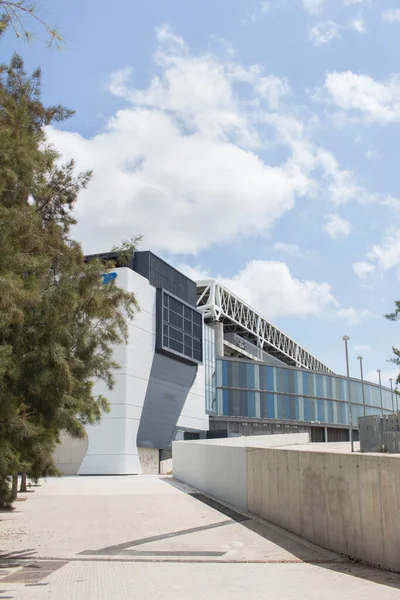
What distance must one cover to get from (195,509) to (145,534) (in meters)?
4.54

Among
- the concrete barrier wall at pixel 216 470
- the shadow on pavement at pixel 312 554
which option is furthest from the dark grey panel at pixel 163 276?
the shadow on pavement at pixel 312 554

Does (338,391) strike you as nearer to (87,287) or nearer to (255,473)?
(255,473)

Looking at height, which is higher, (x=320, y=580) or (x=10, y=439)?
(x=10, y=439)

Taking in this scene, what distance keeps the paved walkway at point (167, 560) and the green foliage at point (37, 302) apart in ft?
6.65

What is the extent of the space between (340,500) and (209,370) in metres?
53.1

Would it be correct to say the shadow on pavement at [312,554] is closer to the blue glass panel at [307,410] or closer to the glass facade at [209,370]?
the glass facade at [209,370]

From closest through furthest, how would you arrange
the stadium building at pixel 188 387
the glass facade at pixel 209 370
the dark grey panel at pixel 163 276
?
the stadium building at pixel 188 387 → the dark grey panel at pixel 163 276 → the glass facade at pixel 209 370

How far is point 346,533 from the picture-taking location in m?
9.59

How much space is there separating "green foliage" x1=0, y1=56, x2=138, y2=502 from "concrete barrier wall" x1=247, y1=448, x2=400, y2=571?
14.3 ft

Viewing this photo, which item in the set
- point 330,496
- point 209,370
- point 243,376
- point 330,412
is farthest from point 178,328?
point 330,496

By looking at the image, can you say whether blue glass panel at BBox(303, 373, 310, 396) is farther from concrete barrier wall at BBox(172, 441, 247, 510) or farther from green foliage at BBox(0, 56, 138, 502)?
green foliage at BBox(0, 56, 138, 502)

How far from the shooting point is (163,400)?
48.7 meters

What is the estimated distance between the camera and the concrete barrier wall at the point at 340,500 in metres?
8.45

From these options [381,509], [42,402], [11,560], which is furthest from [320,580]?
[42,402]
